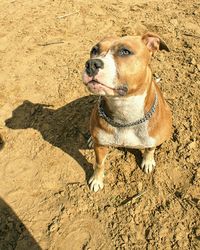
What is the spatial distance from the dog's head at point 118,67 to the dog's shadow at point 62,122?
185 centimetres

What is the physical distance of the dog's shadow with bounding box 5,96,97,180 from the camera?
522cm

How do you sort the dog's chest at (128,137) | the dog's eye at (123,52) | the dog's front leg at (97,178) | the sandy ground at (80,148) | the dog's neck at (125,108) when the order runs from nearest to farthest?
1. the dog's eye at (123,52)
2. the dog's neck at (125,108)
3. the dog's chest at (128,137)
4. the sandy ground at (80,148)
5. the dog's front leg at (97,178)

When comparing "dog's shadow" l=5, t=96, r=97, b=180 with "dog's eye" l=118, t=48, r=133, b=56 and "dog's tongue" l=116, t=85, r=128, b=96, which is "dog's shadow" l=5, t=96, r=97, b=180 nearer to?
"dog's tongue" l=116, t=85, r=128, b=96

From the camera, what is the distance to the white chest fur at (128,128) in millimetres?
3639

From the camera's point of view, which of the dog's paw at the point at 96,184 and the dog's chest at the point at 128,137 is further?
the dog's paw at the point at 96,184

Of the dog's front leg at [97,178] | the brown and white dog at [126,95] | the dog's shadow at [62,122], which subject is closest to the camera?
the brown and white dog at [126,95]

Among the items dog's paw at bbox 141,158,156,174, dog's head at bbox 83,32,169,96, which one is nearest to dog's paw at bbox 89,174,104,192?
dog's paw at bbox 141,158,156,174

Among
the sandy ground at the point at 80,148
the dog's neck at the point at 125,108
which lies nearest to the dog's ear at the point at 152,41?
the dog's neck at the point at 125,108

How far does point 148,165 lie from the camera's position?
471 cm

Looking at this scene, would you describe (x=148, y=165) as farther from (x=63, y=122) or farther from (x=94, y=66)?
(x=94, y=66)

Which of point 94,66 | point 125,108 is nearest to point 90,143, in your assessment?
point 125,108

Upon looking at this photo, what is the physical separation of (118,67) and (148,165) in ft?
5.86

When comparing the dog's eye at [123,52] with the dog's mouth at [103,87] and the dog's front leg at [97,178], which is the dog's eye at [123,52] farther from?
the dog's front leg at [97,178]

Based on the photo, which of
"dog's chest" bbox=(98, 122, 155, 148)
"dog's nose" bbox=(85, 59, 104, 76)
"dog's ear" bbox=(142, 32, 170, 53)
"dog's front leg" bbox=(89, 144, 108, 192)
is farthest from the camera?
"dog's front leg" bbox=(89, 144, 108, 192)
